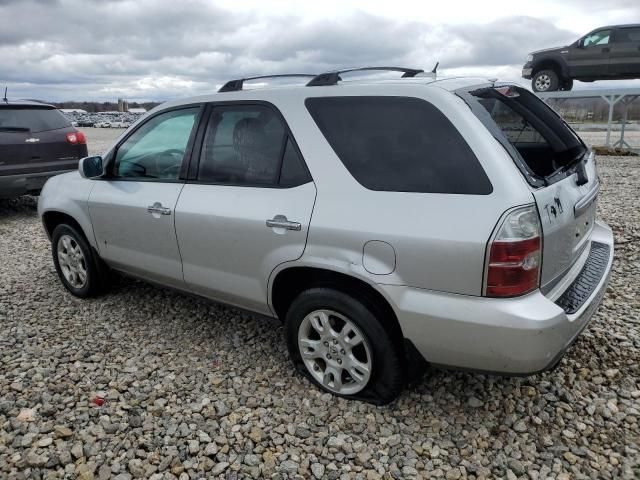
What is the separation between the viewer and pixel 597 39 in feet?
46.1

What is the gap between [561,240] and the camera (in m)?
2.38

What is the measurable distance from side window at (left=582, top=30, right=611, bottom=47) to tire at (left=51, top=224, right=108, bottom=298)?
48.3ft

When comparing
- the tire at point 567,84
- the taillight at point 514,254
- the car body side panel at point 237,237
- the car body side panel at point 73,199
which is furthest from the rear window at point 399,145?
the tire at point 567,84

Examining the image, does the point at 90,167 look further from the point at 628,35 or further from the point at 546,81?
the point at 628,35

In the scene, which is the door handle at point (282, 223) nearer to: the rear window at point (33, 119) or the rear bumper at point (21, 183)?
the rear bumper at point (21, 183)

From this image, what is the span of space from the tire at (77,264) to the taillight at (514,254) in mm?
3182

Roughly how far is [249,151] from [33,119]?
6.06 meters

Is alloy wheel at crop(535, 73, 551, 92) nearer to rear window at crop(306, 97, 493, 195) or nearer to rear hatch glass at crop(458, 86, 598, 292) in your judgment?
rear hatch glass at crop(458, 86, 598, 292)

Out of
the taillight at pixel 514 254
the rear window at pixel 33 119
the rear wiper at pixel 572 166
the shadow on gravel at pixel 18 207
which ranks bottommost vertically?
the shadow on gravel at pixel 18 207

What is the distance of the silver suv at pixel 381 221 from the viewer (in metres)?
2.18

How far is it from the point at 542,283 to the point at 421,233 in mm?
598

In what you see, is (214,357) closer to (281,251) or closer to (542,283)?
(281,251)

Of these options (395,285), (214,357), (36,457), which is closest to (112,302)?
(214,357)

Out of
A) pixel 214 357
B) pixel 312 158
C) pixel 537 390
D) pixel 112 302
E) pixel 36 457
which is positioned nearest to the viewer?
pixel 36 457
